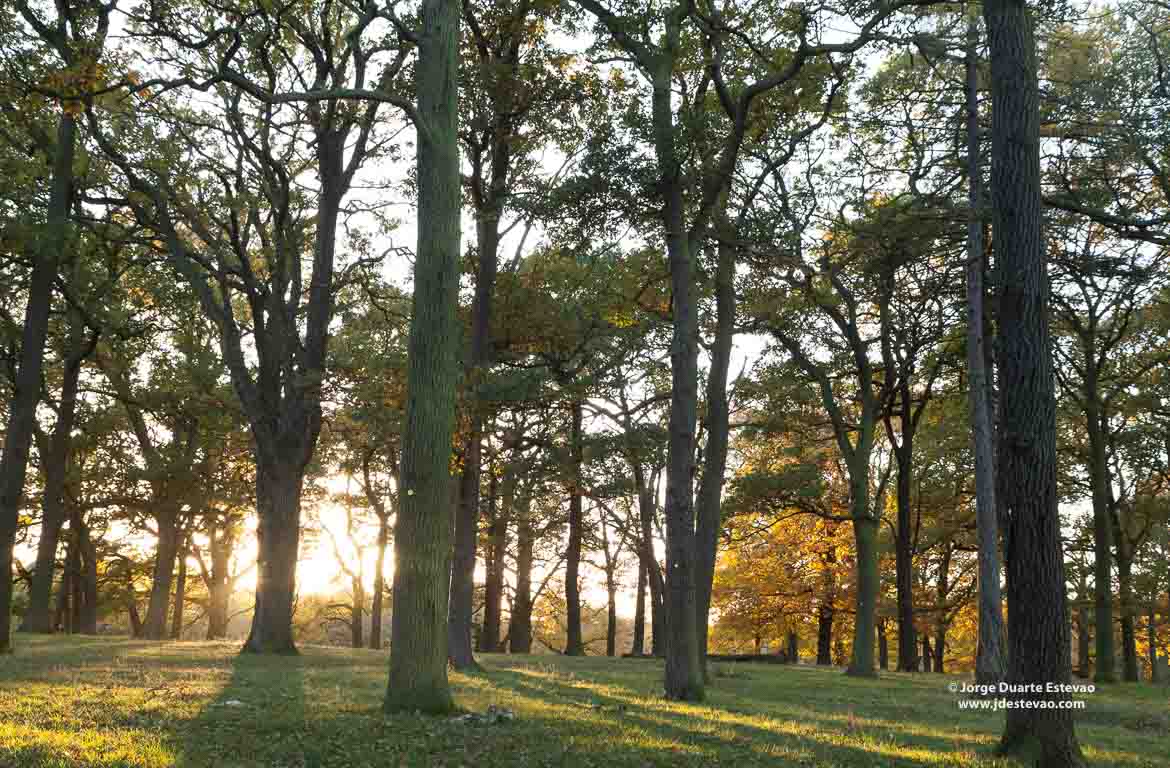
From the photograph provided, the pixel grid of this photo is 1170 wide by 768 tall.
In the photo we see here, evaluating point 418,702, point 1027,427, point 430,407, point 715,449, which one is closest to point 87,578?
point 715,449

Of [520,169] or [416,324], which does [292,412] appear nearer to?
[520,169]

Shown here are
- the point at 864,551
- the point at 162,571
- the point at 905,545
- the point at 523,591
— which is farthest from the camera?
the point at 523,591

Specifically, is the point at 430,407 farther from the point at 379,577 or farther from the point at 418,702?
the point at 379,577

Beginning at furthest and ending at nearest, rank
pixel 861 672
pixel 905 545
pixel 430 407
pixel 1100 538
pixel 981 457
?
pixel 905 545, pixel 1100 538, pixel 861 672, pixel 981 457, pixel 430 407

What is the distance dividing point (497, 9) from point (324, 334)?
8.82m

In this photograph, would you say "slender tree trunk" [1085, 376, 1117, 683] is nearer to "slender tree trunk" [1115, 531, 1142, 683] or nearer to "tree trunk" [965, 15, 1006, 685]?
"slender tree trunk" [1115, 531, 1142, 683]

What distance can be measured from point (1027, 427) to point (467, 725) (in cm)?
610

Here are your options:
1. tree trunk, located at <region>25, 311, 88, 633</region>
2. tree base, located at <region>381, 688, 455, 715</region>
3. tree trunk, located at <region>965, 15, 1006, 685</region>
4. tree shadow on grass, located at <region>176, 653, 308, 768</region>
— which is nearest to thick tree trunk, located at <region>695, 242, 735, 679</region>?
tree trunk, located at <region>965, 15, 1006, 685</region>

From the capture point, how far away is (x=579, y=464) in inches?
944

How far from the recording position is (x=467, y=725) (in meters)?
8.41

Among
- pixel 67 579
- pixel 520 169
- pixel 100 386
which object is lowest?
pixel 67 579

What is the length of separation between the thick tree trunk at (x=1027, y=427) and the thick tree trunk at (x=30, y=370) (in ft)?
51.8

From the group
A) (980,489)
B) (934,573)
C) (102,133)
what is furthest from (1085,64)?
(934,573)

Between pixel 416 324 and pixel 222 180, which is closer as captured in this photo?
pixel 416 324
